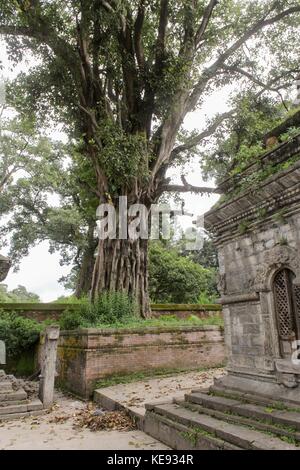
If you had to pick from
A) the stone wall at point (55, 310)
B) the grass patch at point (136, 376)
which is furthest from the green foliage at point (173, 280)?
the grass patch at point (136, 376)

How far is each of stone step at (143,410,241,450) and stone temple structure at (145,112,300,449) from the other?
10 millimetres

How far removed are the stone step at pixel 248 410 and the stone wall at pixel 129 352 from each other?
3363 mm

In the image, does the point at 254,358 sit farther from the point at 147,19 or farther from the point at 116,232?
the point at 147,19

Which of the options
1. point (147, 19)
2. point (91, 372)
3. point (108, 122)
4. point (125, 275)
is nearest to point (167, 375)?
point (91, 372)

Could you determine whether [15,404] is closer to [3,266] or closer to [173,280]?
[3,266]

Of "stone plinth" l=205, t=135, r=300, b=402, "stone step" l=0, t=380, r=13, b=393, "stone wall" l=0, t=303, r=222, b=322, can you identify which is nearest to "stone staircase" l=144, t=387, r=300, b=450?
"stone plinth" l=205, t=135, r=300, b=402

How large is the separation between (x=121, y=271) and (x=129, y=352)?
9.02 ft

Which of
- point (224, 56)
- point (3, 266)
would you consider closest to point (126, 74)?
point (224, 56)

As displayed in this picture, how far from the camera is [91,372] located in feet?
25.8

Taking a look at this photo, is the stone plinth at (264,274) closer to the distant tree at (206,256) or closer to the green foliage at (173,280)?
the green foliage at (173,280)

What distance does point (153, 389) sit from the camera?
731 cm

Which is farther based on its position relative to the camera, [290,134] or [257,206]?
[257,206]

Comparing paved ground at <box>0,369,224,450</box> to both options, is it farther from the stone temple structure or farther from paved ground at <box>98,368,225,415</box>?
the stone temple structure

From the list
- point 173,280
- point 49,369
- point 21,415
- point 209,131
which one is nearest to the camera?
point 21,415
